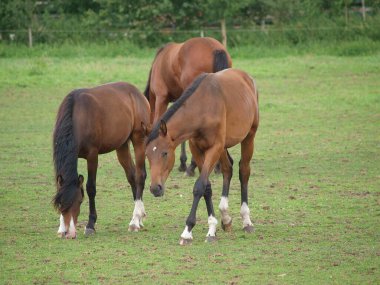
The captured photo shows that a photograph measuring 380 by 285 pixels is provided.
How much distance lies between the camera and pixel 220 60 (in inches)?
534

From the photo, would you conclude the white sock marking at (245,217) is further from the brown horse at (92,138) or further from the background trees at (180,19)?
the background trees at (180,19)

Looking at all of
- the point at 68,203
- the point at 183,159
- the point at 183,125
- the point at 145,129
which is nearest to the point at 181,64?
the point at 183,159

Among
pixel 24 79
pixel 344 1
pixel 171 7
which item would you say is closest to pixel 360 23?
pixel 344 1

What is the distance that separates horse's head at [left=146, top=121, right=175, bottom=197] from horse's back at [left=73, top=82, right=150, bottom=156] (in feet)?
3.30

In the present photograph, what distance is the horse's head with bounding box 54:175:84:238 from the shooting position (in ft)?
29.8

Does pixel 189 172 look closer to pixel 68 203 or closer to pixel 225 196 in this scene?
pixel 225 196

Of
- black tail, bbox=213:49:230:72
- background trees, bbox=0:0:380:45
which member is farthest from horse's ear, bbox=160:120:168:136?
background trees, bbox=0:0:380:45

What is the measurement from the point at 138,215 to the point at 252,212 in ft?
5.04

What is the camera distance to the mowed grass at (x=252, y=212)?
7.78 m

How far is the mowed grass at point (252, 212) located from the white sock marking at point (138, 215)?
12 cm

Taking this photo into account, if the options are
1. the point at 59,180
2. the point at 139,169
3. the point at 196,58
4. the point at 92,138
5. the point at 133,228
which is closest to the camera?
the point at 59,180

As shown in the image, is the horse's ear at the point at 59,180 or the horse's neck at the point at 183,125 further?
the horse's ear at the point at 59,180

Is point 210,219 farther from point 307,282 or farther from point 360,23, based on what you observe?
point 360,23

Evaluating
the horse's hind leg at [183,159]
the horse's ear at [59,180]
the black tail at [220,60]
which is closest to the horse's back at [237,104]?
the horse's ear at [59,180]
